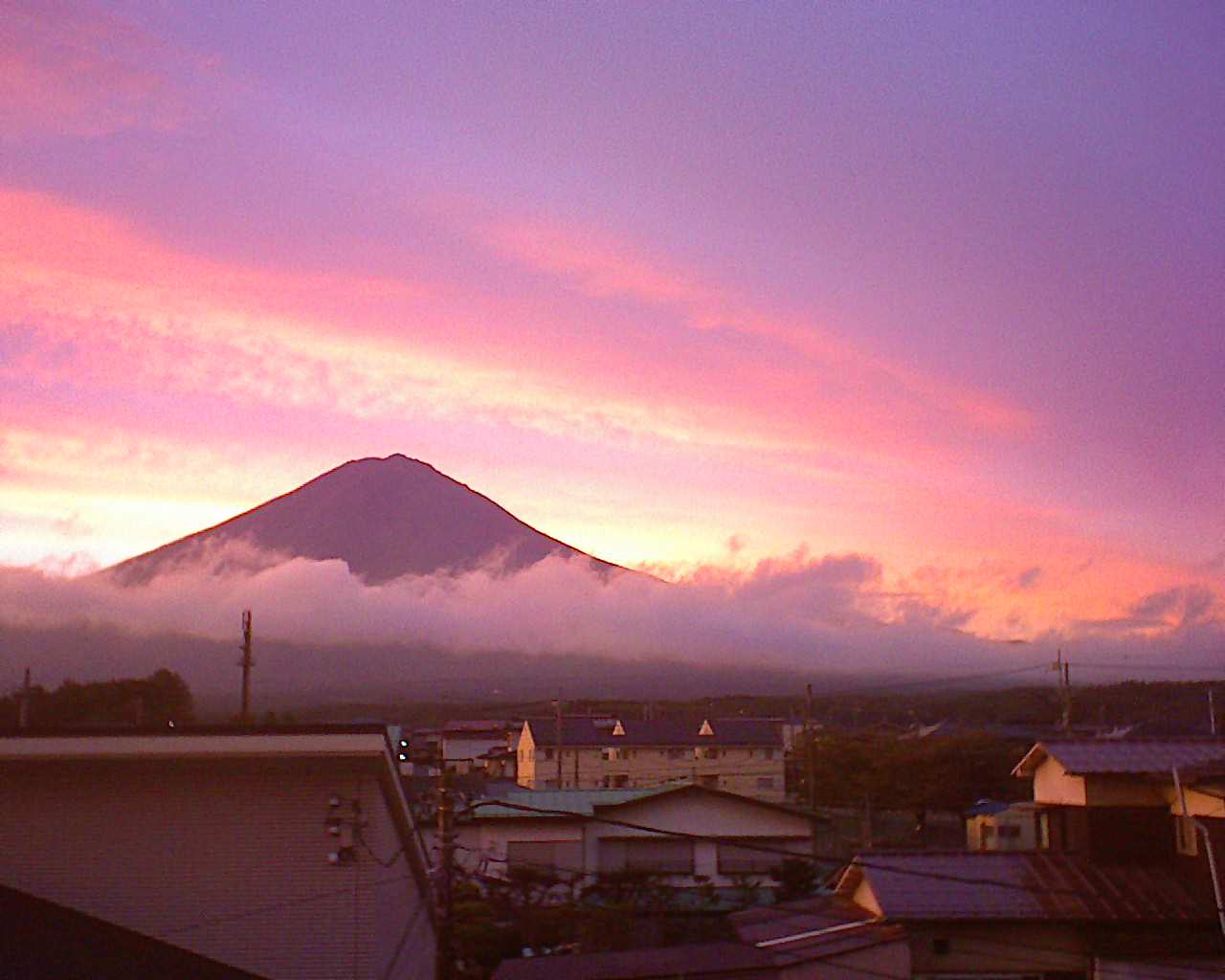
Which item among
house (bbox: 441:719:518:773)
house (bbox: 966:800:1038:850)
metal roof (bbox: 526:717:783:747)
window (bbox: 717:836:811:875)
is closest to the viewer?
house (bbox: 966:800:1038:850)

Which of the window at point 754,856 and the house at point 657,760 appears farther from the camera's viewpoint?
the house at point 657,760

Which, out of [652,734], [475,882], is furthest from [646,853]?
[652,734]

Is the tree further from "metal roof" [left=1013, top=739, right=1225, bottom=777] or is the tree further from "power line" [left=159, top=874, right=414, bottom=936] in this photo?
"metal roof" [left=1013, top=739, right=1225, bottom=777]

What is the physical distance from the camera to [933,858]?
1599cm

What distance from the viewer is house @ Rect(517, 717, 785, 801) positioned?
45859mm

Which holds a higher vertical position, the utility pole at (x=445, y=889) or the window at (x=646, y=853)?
the utility pole at (x=445, y=889)

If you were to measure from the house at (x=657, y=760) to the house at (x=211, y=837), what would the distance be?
1408 inches

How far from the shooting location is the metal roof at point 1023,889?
14906mm

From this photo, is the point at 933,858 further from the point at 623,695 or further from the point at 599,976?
the point at 623,695

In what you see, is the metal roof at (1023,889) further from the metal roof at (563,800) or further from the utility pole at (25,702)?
the utility pole at (25,702)

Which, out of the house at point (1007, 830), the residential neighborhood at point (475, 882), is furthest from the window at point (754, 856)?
the house at point (1007, 830)

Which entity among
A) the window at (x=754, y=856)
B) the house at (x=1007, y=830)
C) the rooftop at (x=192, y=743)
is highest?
the rooftop at (x=192, y=743)

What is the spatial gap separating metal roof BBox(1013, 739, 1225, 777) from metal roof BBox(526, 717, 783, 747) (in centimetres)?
3010

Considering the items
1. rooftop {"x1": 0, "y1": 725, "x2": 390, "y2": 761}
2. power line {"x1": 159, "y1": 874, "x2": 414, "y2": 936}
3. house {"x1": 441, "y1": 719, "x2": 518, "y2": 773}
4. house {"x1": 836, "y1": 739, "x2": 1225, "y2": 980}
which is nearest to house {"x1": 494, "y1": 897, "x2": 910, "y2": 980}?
house {"x1": 836, "y1": 739, "x2": 1225, "y2": 980}
